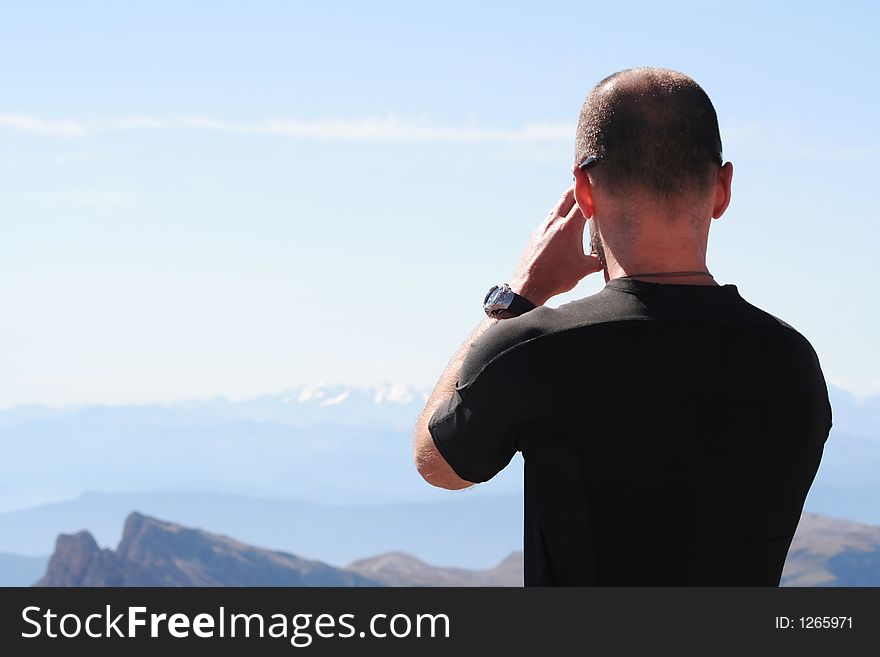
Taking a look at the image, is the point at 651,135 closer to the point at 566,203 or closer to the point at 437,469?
the point at 566,203

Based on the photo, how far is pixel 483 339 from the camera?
4094 mm

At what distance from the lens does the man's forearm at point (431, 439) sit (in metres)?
4.27

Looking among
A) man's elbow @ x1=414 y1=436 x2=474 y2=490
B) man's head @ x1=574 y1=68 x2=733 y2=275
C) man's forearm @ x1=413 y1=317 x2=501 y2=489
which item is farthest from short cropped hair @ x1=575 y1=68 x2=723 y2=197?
man's elbow @ x1=414 y1=436 x2=474 y2=490

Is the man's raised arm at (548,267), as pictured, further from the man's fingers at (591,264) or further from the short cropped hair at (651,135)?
the short cropped hair at (651,135)

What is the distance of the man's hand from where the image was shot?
4.55 m

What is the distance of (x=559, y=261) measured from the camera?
457cm

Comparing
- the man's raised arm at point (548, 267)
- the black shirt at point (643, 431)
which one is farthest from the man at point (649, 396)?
the man's raised arm at point (548, 267)

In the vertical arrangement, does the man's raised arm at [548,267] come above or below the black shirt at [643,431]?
above

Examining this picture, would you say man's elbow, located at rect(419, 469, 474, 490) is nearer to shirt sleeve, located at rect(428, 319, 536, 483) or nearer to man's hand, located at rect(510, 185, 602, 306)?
shirt sleeve, located at rect(428, 319, 536, 483)

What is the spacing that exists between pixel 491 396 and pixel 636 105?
1224 mm

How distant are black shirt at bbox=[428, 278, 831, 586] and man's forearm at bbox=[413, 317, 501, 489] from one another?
0.21 meters
